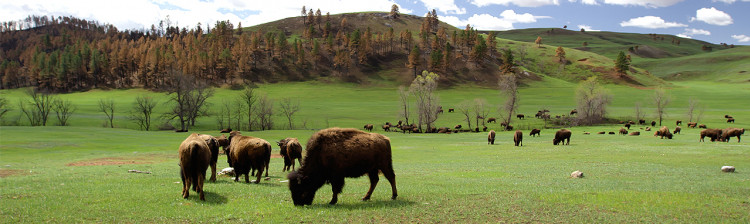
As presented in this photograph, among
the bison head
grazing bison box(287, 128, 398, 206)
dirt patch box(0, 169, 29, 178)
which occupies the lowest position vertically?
dirt patch box(0, 169, 29, 178)

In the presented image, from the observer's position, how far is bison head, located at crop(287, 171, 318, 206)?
32.9 ft

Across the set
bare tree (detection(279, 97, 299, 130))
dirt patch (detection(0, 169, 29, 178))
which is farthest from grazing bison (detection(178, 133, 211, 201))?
bare tree (detection(279, 97, 299, 130))

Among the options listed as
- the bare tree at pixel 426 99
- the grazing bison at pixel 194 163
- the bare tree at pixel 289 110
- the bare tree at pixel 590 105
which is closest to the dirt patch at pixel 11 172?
the grazing bison at pixel 194 163

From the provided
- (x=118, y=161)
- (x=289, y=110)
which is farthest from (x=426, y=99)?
(x=118, y=161)

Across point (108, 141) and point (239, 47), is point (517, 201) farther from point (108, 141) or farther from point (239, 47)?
point (239, 47)

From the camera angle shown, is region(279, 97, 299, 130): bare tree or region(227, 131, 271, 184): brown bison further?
region(279, 97, 299, 130): bare tree

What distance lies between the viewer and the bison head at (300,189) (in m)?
10.0

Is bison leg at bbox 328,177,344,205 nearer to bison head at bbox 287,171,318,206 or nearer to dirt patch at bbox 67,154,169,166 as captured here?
bison head at bbox 287,171,318,206

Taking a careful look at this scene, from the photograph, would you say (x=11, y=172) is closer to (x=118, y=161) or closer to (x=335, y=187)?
(x=118, y=161)

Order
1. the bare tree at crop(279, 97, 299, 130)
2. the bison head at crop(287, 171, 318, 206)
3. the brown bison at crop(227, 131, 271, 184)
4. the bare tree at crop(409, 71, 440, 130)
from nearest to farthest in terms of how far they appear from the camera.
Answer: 1. the bison head at crop(287, 171, 318, 206)
2. the brown bison at crop(227, 131, 271, 184)
3. the bare tree at crop(409, 71, 440, 130)
4. the bare tree at crop(279, 97, 299, 130)

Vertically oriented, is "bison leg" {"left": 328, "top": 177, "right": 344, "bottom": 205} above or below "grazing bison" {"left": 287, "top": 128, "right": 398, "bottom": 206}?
below

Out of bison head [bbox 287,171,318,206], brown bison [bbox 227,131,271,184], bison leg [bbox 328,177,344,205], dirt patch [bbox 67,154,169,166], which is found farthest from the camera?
dirt patch [bbox 67,154,169,166]

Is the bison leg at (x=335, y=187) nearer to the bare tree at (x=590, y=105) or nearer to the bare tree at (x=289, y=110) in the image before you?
the bare tree at (x=289, y=110)

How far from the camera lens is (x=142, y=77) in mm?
141125
